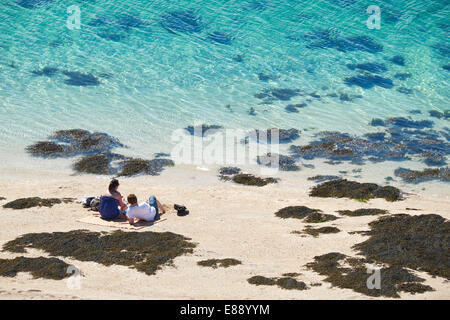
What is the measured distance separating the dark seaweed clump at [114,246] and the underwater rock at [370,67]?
61.6 ft

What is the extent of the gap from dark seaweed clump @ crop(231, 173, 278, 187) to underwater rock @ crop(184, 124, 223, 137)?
3.84 m

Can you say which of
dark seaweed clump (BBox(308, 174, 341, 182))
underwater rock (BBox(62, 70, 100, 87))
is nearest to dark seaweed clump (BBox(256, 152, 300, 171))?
dark seaweed clump (BBox(308, 174, 341, 182))

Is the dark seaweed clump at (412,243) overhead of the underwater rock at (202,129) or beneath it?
beneath

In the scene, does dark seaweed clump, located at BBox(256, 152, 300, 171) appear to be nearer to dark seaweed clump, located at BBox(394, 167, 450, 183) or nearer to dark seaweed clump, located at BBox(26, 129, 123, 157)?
dark seaweed clump, located at BBox(394, 167, 450, 183)

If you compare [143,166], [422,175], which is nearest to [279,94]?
[422,175]

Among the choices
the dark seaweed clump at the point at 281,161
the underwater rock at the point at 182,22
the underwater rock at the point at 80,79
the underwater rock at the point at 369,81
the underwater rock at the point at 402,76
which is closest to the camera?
the dark seaweed clump at the point at 281,161

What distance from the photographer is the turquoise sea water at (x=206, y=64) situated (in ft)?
84.1

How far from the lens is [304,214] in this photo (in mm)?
16953

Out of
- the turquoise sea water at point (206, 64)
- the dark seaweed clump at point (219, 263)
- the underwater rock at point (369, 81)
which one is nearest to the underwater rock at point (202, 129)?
the turquoise sea water at point (206, 64)

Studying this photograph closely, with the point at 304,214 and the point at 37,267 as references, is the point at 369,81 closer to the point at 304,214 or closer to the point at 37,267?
the point at 304,214

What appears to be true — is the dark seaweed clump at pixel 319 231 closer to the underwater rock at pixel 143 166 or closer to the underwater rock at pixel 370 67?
the underwater rock at pixel 143 166

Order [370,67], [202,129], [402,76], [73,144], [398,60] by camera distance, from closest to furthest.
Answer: [73,144]
[202,129]
[402,76]
[370,67]
[398,60]

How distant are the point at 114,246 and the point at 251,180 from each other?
7.08 m

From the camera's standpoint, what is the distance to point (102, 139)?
23.4m
